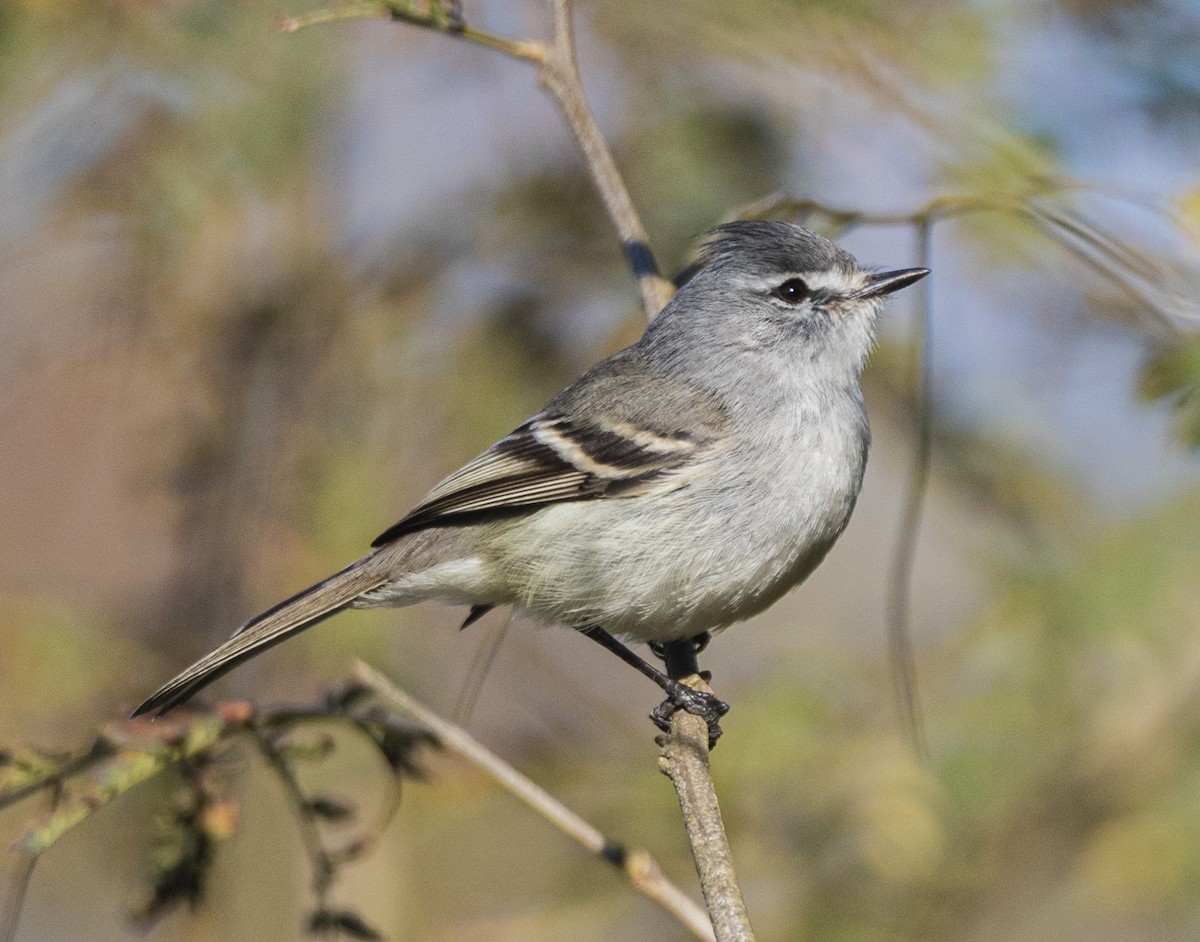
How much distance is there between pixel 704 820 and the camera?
2195 mm

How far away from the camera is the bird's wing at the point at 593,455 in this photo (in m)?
3.11

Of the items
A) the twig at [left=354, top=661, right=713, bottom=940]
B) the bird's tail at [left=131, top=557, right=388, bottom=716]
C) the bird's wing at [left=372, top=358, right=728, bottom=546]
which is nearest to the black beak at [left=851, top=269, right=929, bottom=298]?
the bird's wing at [left=372, top=358, right=728, bottom=546]

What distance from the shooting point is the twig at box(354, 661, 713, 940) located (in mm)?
2223

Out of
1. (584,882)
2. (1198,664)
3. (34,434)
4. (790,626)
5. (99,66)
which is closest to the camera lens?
(1198,664)

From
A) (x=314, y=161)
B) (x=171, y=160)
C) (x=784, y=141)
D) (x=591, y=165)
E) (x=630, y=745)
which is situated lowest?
(x=630, y=745)

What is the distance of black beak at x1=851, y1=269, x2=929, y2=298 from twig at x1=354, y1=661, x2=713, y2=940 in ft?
5.67

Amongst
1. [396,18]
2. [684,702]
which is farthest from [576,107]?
[684,702]

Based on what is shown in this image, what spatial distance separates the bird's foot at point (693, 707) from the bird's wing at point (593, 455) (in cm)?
51

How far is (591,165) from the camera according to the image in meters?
2.84

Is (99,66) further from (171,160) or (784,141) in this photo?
(784,141)

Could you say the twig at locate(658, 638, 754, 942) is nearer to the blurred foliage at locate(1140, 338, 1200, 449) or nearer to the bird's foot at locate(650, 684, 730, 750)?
the bird's foot at locate(650, 684, 730, 750)

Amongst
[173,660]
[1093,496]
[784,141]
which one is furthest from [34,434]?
[1093,496]

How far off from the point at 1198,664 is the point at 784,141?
2.03 m

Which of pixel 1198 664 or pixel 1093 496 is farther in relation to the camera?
pixel 1093 496
